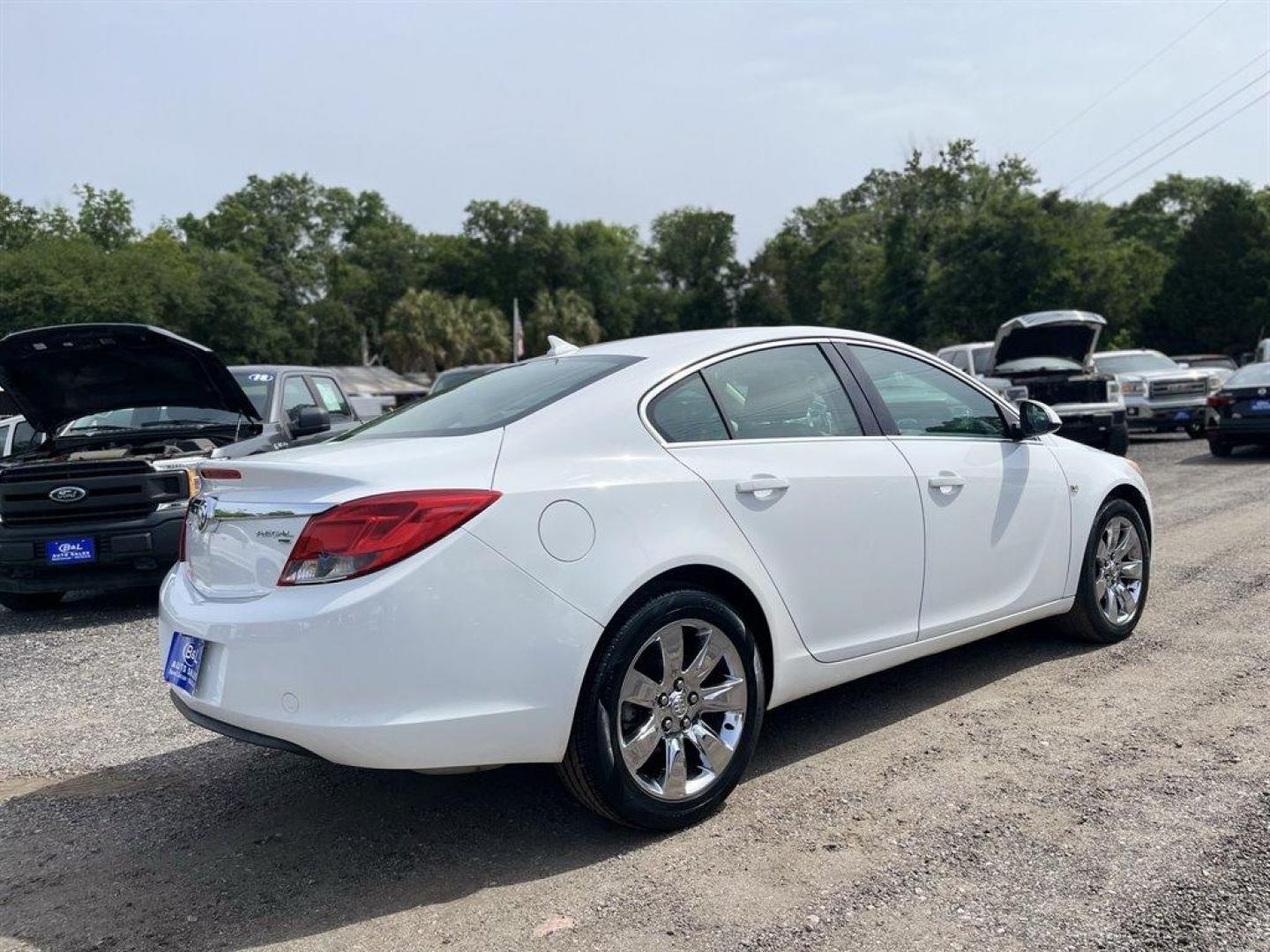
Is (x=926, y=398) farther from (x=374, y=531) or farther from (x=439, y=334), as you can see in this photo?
(x=439, y=334)

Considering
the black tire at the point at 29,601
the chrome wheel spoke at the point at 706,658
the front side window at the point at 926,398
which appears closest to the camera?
the chrome wheel spoke at the point at 706,658

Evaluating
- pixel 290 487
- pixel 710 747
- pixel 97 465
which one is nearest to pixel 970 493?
pixel 710 747

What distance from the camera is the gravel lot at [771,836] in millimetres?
Answer: 2787

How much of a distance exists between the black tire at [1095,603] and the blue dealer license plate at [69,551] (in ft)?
19.4

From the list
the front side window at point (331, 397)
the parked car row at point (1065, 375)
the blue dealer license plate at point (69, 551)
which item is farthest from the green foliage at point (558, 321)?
the blue dealer license plate at point (69, 551)

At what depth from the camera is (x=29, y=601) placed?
7762 mm

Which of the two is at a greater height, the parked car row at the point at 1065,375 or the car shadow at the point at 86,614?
the parked car row at the point at 1065,375

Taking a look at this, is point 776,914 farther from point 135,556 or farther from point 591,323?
point 591,323

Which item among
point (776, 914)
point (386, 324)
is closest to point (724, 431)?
point (776, 914)

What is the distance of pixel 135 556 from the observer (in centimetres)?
685

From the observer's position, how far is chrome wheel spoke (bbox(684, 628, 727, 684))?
3381 mm

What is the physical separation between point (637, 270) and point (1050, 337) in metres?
72.8

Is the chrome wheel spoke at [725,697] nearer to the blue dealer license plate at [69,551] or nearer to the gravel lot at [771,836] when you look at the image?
the gravel lot at [771,836]

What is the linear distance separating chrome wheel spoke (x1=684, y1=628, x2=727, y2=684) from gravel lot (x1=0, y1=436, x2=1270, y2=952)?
0.49 meters
